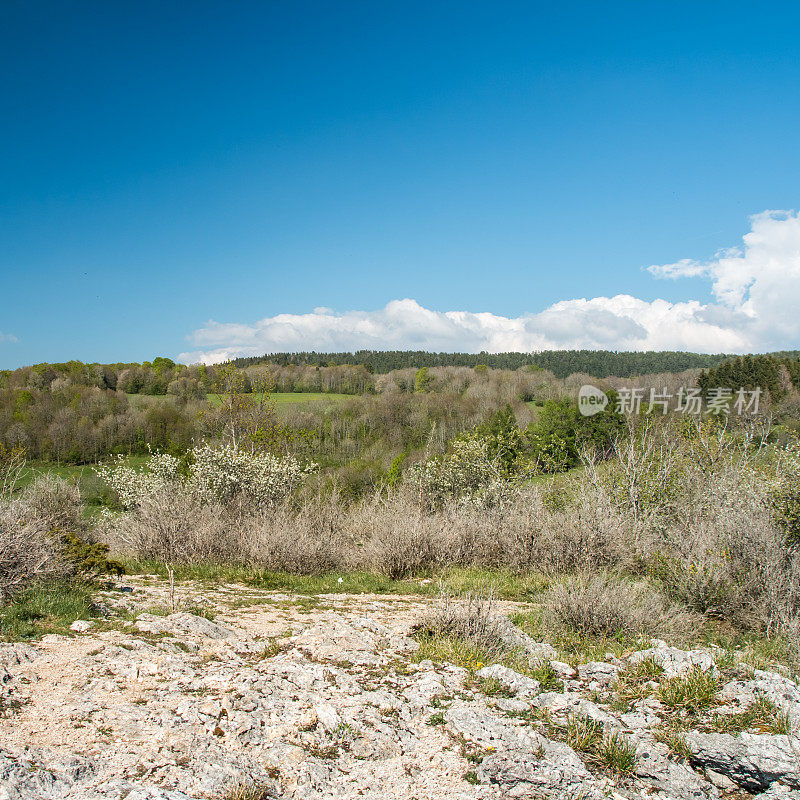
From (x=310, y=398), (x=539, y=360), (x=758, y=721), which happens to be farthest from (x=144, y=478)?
(x=539, y=360)

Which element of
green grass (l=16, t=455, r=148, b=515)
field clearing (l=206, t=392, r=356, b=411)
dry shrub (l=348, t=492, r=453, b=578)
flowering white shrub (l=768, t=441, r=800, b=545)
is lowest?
green grass (l=16, t=455, r=148, b=515)

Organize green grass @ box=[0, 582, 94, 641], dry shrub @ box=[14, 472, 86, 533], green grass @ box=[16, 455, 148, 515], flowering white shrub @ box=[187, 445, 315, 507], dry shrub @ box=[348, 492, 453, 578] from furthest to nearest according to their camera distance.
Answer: green grass @ box=[16, 455, 148, 515] → flowering white shrub @ box=[187, 445, 315, 507] → dry shrub @ box=[14, 472, 86, 533] → dry shrub @ box=[348, 492, 453, 578] → green grass @ box=[0, 582, 94, 641]

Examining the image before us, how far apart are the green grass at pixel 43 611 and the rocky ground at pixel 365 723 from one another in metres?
0.30

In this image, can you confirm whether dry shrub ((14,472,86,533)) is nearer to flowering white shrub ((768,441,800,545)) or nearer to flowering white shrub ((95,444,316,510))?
flowering white shrub ((95,444,316,510))

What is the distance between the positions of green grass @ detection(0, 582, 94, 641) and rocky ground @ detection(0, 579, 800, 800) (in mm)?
295

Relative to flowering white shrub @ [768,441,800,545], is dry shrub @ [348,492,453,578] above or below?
below

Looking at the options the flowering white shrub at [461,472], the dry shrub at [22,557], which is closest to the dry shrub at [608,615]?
the dry shrub at [22,557]

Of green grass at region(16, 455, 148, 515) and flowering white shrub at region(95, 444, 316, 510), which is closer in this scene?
flowering white shrub at region(95, 444, 316, 510)

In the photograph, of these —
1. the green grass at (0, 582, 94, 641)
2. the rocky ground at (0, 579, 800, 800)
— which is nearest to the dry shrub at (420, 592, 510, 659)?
the rocky ground at (0, 579, 800, 800)

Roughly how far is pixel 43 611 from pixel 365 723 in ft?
12.1

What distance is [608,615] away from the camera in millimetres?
6152

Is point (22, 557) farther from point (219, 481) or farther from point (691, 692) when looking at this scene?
point (219, 481)

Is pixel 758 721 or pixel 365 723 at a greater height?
pixel 365 723

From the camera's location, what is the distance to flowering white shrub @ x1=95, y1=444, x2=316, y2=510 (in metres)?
13.8
